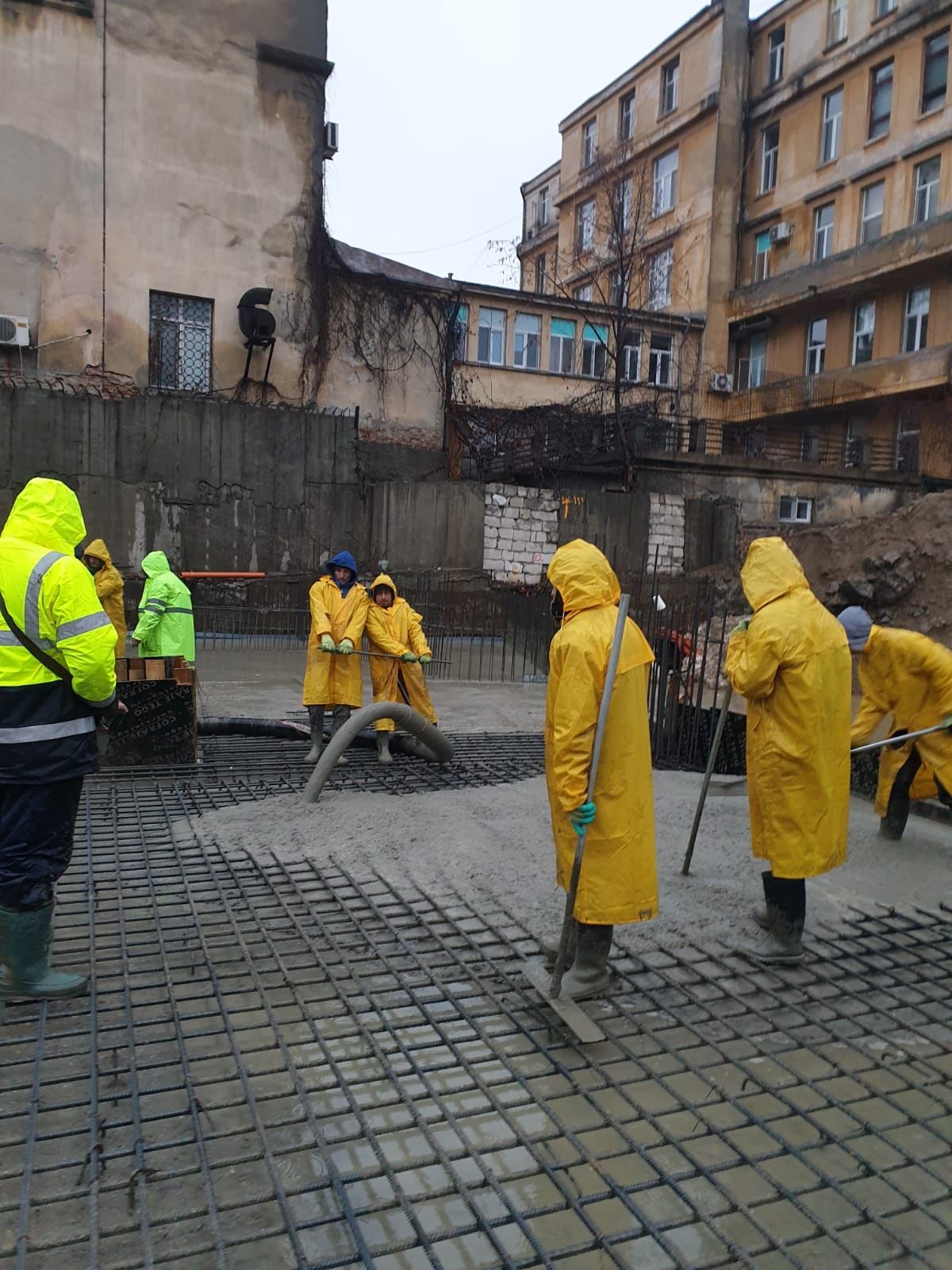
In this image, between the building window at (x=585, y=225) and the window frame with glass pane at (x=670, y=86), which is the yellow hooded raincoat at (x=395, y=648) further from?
the window frame with glass pane at (x=670, y=86)

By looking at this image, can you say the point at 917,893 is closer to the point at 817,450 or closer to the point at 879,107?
the point at 817,450

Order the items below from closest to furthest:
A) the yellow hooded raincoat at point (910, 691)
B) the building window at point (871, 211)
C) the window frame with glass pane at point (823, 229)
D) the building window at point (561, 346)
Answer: the yellow hooded raincoat at point (910, 691), the building window at point (561, 346), the building window at point (871, 211), the window frame with glass pane at point (823, 229)

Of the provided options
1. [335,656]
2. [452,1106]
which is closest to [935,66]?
[335,656]

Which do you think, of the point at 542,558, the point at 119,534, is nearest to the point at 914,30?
the point at 542,558

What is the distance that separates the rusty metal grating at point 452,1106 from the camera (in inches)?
84.4

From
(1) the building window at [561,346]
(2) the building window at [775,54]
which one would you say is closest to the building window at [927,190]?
(2) the building window at [775,54]

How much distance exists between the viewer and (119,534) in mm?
14586

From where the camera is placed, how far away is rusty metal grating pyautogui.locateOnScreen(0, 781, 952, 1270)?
7.03 feet

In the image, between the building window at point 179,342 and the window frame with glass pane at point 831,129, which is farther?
the window frame with glass pane at point 831,129

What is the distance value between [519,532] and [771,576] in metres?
12.9

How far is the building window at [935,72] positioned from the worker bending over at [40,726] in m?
27.2

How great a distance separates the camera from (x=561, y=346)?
2423 cm

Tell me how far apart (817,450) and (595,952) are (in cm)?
2583

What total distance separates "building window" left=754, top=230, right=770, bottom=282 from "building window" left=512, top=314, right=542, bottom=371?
820cm
